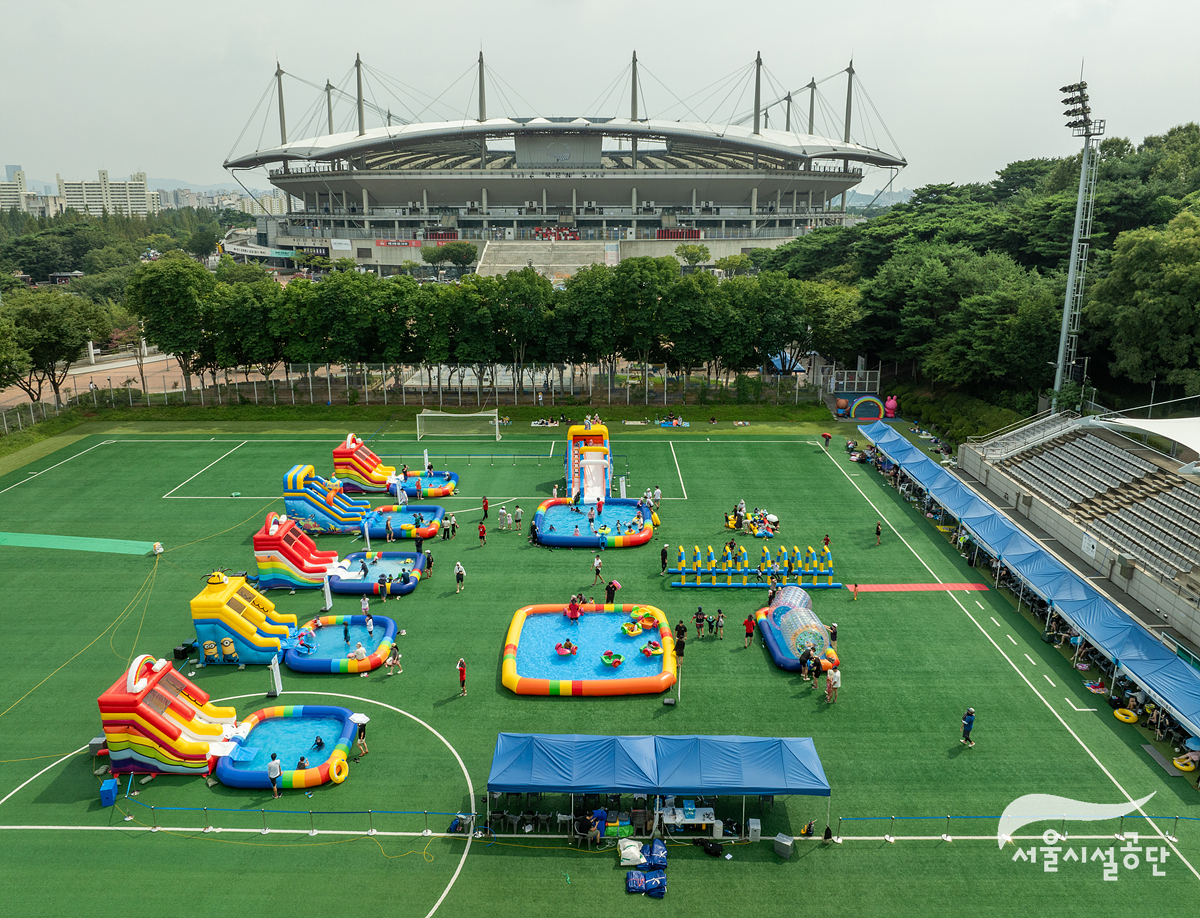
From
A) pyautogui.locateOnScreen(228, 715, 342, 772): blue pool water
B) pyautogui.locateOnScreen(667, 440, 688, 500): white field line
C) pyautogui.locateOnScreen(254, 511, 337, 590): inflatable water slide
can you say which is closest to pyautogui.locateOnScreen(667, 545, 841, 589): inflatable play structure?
pyautogui.locateOnScreen(667, 440, 688, 500): white field line

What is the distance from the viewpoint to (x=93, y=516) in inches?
1741

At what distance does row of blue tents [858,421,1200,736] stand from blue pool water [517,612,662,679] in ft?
51.8

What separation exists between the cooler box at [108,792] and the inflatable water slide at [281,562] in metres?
13.0

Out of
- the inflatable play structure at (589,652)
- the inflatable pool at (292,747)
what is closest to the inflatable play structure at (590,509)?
the inflatable play structure at (589,652)

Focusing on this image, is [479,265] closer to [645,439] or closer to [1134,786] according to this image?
[645,439]

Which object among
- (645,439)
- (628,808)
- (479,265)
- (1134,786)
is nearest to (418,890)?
(628,808)

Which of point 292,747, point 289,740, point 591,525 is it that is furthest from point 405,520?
point 292,747

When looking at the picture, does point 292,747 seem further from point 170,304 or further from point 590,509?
point 170,304

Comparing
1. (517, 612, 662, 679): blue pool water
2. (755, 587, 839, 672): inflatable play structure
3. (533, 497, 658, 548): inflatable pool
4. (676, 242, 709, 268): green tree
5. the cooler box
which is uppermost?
(676, 242, 709, 268): green tree

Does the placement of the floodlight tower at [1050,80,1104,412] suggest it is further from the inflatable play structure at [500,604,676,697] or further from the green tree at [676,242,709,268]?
the green tree at [676,242,709,268]

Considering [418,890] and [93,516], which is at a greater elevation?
[93,516]

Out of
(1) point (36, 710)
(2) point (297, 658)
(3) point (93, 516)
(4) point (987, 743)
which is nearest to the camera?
(4) point (987, 743)

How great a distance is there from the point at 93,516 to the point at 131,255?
6206 inches

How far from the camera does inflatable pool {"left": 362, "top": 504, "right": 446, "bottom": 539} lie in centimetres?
4100
